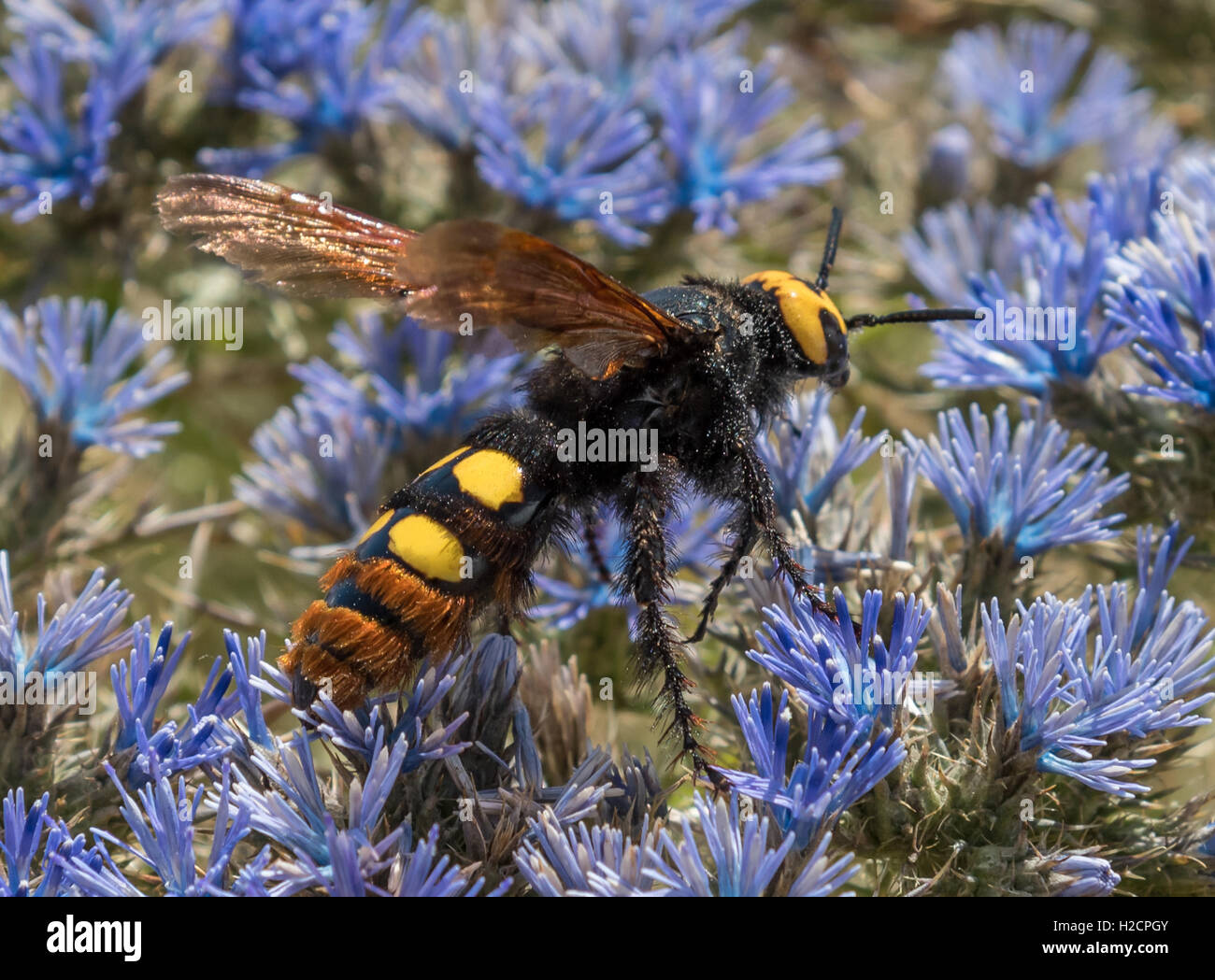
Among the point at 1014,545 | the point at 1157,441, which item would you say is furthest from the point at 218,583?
the point at 1157,441

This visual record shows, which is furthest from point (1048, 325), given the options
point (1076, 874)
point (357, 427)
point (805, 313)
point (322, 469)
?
point (322, 469)

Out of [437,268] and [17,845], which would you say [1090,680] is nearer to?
[437,268]

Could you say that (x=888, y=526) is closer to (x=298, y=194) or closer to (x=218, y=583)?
(x=298, y=194)

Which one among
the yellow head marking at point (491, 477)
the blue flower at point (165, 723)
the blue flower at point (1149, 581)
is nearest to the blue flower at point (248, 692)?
the blue flower at point (165, 723)

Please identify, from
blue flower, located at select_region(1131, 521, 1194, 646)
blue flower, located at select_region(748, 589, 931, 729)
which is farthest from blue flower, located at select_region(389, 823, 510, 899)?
blue flower, located at select_region(1131, 521, 1194, 646)

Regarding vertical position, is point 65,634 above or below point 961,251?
below

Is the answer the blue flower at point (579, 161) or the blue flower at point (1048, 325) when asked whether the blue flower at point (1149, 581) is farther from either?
Result: the blue flower at point (579, 161)
